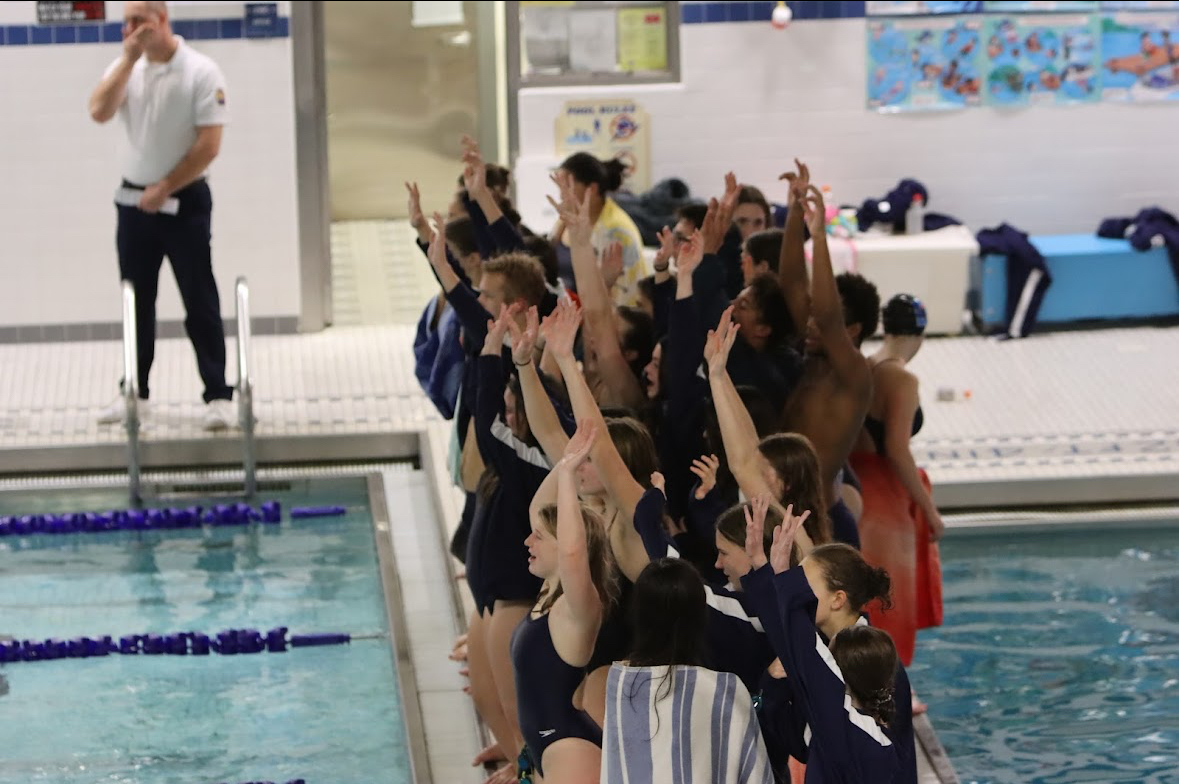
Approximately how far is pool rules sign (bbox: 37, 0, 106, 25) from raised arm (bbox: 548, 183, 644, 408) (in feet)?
19.0

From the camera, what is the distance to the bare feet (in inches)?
203

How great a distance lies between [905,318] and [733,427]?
152cm

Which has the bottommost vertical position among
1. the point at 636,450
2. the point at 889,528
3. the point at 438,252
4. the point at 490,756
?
the point at 490,756

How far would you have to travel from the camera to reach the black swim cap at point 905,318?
5539 millimetres

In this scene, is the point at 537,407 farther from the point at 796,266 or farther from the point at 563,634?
the point at 796,266

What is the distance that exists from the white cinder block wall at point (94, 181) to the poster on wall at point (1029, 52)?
14.4 ft

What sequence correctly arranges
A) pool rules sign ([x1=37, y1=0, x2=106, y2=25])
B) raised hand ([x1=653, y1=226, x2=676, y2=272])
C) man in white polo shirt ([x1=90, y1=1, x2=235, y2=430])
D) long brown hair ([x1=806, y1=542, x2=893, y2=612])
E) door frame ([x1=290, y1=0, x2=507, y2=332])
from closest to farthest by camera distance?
long brown hair ([x1=806, y1=542, x2=893, y2=612])
raised hand ([x1=653, y1=226, x2=676, y2=272])
man in white polo shirt ([x1=90, y1=1, x2=235, y2=430])
pool rules sign ([x1=37, y1=0, x2=106, y2=25])
door frame ([x1=290, y1=0, x2=507, y2=332])

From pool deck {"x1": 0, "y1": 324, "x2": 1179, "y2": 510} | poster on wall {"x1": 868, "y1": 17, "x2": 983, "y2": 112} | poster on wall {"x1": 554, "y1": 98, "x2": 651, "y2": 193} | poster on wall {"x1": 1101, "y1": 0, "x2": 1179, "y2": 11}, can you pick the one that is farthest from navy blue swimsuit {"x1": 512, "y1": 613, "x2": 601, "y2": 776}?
poster on wall {"x1": 1101, "y1": 0, "x2": 1179, "y2": 11}

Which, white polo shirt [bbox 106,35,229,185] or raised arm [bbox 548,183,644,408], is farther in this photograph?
white polo shirt [bbox 106,35,229,185]

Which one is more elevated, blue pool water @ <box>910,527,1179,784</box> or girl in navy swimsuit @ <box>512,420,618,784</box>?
girl in navy swimsuit @ <box>512,420,618,784</box>

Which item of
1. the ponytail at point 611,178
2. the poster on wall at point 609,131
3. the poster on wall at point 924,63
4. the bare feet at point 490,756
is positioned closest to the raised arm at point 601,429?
the bare feet at point 490,756

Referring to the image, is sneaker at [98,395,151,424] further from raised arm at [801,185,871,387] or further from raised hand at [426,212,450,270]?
raised arm at [801,185,871,387]

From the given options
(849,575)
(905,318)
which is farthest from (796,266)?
(849,575)

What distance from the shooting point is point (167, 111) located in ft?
29.0
